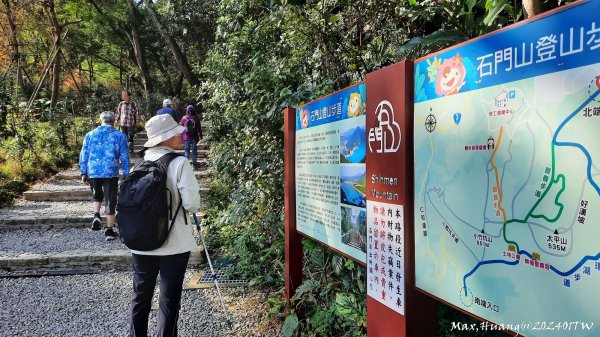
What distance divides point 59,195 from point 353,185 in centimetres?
770

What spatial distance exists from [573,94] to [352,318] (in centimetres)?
189

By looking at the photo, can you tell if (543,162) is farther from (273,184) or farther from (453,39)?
(273,184)

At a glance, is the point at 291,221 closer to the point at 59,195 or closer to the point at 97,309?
the point at 97,309

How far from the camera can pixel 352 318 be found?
248 centimetres

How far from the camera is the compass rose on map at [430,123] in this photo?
1461 mm

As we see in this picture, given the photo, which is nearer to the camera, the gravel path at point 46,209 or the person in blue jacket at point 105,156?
the person in blue jacket at point 105,156

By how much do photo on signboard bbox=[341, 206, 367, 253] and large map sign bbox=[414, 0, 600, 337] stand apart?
1.78 ft

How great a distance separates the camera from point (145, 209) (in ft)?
8.23

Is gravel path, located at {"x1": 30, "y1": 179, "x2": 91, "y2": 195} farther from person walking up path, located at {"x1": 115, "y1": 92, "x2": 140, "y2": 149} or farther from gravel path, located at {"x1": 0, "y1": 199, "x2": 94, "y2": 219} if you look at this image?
person walking up path, located at {"x1": 115, "y1": 92, "x2": 140, "y2": 149}

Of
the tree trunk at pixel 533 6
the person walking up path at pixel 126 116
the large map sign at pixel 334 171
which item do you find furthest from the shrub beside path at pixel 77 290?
the person walking up path at pixel 126 116

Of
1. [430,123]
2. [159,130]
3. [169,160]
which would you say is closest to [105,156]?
[159,130]

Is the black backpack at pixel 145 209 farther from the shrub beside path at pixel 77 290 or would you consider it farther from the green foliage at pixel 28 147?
the green foliage at pixel 28 147

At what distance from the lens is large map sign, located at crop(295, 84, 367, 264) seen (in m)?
2.08

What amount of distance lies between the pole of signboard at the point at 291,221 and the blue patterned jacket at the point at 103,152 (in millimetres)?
2896
